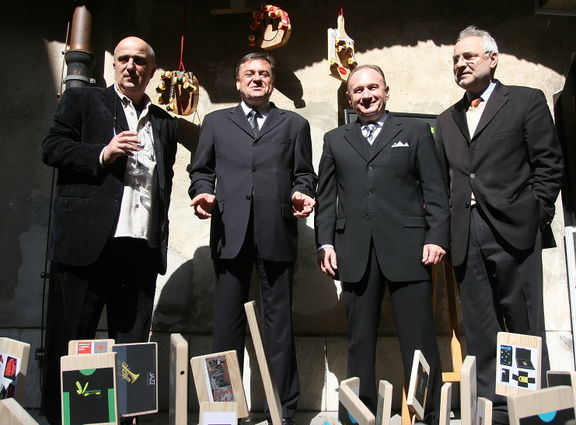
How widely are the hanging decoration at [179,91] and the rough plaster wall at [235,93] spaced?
22 cm

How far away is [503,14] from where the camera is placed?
3977 mm

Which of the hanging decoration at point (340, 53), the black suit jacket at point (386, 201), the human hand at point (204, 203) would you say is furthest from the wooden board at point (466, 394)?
the hanging decoration at point (340, 53)

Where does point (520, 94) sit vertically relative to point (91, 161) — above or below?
above

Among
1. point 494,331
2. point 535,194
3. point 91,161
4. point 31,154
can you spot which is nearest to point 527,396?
point 494,331

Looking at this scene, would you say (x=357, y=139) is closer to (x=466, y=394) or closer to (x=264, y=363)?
(x=264, y=363)

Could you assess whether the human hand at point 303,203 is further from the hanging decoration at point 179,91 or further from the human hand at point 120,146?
the hanging decoration at point 179,91

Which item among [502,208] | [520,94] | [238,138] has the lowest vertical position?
[502,208]

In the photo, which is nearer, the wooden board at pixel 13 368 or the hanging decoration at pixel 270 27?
the wooden board at pixel 13 368

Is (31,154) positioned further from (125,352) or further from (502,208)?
(502,208)

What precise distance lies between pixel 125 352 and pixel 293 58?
96.6 inches

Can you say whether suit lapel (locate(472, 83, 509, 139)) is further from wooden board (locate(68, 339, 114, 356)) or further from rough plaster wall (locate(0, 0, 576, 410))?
wooden board (locate(68, 339, 114, 356))

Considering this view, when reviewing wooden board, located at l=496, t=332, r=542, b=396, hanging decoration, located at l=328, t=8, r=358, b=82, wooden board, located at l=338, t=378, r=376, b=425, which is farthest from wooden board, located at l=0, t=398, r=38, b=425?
hanging decoration, located at l=328, t=8, r=358, b=82

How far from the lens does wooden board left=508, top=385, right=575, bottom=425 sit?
1.48 m

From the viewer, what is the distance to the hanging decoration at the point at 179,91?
11.1ft
